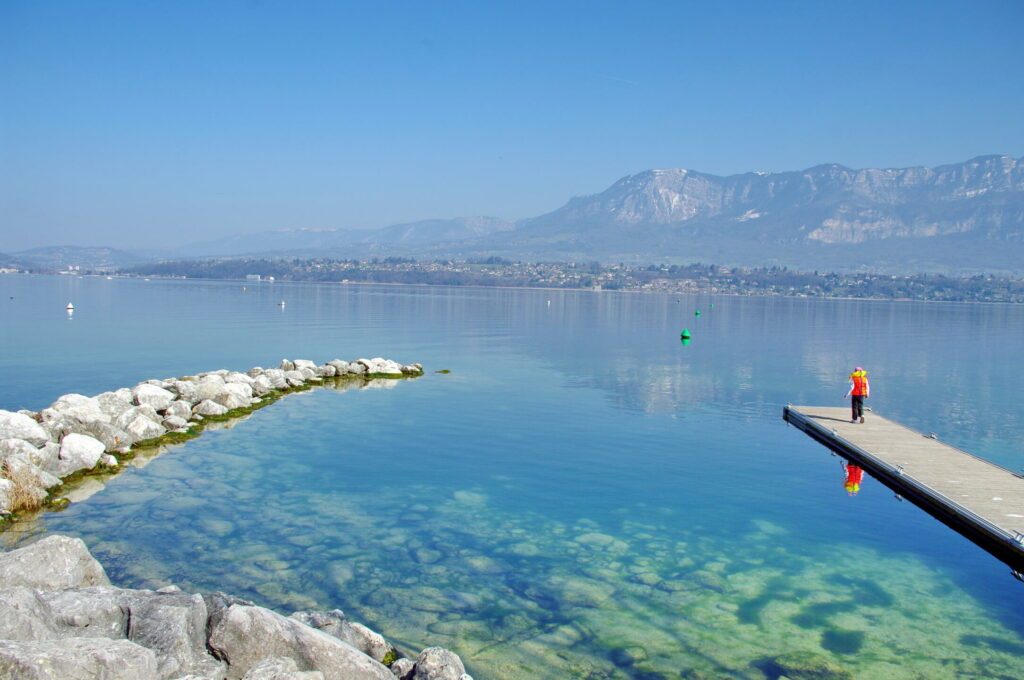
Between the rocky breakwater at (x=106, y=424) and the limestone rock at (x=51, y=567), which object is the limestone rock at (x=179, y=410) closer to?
the rocky breakwater at (x=106, y=424)

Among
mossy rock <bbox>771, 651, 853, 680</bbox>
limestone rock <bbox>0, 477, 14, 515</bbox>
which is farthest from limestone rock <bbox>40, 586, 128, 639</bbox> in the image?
limestone rock <bbox>0, 477, 14, 515</bbox>

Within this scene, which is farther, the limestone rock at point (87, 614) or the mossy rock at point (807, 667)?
the mossy rock at point (807, 667)

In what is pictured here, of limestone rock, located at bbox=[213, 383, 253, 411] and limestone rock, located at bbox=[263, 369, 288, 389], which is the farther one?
limestone rock, located at bbox=[263, 369, 288, 389]

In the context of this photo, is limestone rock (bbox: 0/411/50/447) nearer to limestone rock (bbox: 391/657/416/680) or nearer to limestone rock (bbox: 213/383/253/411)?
limestone rock (bbox: 213/383/253/411)

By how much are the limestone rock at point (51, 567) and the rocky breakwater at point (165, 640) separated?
0.06 ft

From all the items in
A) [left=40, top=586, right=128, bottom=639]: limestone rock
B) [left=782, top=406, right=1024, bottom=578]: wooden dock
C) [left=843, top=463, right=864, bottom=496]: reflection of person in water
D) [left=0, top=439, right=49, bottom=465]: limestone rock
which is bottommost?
[left=843, top=463, right=864, bottom=496]: reflection of person in water

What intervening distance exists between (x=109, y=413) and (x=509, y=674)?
19704 millimetres

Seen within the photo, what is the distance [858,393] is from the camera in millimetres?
29797

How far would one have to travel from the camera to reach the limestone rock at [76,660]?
7.74 m

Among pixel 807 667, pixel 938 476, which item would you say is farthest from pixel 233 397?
pixel 807 667

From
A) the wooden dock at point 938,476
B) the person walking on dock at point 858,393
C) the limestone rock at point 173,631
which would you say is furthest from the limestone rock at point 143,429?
the person walking on dock at point 858,393

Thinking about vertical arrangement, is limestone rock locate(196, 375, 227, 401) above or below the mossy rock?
above

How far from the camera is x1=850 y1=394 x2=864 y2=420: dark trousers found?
30.2 m

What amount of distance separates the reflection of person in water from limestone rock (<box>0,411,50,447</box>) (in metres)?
21.3
